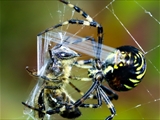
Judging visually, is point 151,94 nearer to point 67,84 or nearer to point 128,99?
point 128,99

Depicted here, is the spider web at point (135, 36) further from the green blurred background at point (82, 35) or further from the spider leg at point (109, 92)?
the spider leg at point (109, 92)

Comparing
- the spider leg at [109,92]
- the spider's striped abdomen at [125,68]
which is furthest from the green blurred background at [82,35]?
the spider's striped abdomen at [125,68]

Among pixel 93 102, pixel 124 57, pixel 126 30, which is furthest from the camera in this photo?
pixel 126 30

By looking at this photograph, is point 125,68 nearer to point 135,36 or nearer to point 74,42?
point 74,42

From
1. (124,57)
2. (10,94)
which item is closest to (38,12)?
(10,94)

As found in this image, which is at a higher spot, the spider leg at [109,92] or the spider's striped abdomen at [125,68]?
the spider's striped abdomen at [125,68]

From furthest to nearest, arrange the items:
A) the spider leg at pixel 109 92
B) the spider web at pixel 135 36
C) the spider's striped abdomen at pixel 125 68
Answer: the spider web at pixel 135 36 < the spider leg at pixel 109 92 < the spider's striped abdomen at pixel 125 68

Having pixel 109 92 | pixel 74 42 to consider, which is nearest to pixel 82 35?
pixel 109 92
